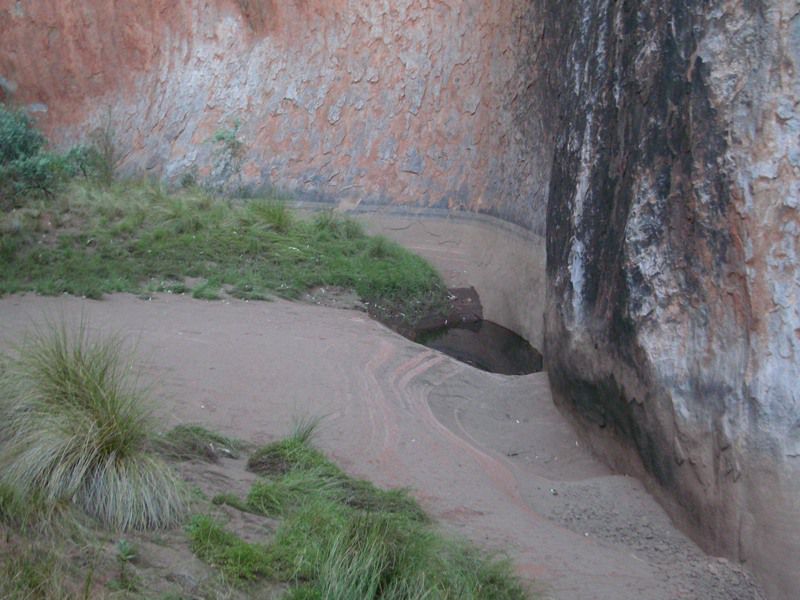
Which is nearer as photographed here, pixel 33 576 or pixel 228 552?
pixel 33 576

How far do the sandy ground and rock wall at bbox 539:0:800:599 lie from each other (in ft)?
1.20

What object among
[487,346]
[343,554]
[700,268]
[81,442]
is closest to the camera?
[343,554]

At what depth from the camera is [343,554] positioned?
420 cm

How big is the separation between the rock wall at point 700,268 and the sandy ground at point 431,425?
0.36 metres

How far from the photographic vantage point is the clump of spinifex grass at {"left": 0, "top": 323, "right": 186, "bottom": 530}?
435cm

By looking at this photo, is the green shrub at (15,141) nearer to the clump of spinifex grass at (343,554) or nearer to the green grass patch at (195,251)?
the green grass patch at (195,251)

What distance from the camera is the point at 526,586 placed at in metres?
4.81

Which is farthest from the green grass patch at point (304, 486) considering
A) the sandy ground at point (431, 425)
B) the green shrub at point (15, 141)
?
the green shrub at point (15, 141)

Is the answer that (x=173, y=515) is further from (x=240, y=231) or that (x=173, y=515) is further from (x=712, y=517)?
(x=240, y=231)

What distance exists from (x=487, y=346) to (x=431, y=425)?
536 cm

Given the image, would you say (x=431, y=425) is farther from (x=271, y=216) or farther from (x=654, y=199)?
(x=271, y=216)

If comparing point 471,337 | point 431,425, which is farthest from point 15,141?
point 431,425

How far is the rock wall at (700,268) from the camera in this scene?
5.56m

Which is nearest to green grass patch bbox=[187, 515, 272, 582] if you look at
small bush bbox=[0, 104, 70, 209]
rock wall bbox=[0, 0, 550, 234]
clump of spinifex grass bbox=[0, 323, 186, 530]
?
clump of spinifex grass bbox=[0, 323, 186, 530]
